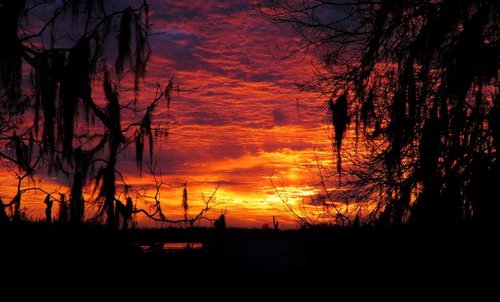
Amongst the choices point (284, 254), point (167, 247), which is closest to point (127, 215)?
point (167, 247)

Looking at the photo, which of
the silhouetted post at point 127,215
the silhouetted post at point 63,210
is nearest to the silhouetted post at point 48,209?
the silhouetted post at point 63,210

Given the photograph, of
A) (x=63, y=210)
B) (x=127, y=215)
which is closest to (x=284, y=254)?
(x=127, y=215)

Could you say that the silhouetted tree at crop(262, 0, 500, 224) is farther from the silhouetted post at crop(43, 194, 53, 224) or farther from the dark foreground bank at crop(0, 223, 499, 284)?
the silhouetted post at crop(43, 194, 53, 224)

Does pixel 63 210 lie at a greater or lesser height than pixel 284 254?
greater

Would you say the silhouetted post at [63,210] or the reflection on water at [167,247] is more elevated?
the silhouetted post at [63,210]

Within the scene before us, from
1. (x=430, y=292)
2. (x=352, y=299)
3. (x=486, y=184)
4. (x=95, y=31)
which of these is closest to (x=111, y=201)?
(x=95, y=31)

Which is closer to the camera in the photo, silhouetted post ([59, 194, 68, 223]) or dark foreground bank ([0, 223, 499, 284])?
dark foreground bank ([0, 223, 499, 284])

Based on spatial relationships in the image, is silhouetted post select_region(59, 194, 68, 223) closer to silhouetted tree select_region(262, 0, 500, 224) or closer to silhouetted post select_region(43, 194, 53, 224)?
silhouetted post select_region(43, 194, 53, 224)

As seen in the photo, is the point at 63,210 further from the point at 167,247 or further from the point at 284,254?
the point at 284,254

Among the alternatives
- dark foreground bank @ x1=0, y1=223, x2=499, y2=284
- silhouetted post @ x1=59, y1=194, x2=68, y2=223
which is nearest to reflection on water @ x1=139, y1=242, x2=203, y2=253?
dark foreground bank @ x1=0, y1=223, x2=499, y2=284

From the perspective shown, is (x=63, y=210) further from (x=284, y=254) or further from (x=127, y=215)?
(x=284, y=254)

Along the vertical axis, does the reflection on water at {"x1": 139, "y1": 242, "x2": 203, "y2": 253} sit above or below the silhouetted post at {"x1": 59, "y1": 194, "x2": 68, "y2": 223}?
below

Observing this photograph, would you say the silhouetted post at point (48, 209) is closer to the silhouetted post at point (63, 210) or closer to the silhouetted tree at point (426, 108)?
the silhouetted post at point (63, 210)

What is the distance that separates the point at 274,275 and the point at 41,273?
2775 millimetres
